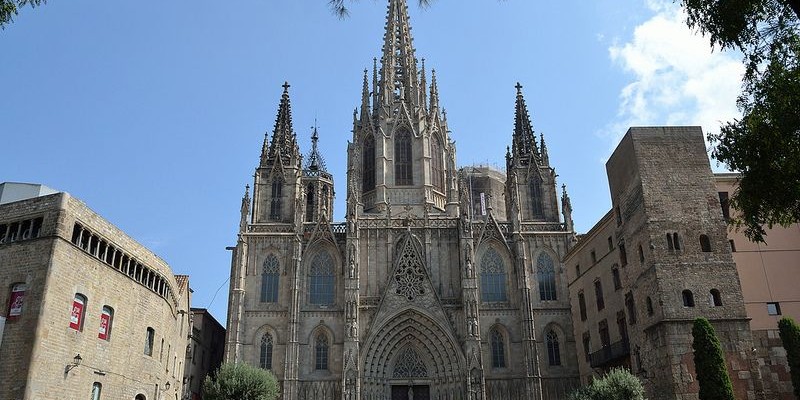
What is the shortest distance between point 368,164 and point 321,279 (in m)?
11.2

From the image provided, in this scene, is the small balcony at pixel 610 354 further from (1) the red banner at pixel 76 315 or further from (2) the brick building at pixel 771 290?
(1) the red banner at pixel 76 315

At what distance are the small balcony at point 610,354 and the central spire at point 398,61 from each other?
85.6ft

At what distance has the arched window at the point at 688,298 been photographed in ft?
80.8

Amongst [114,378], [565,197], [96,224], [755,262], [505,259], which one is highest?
[565,197]

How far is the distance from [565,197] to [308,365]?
21750 mm

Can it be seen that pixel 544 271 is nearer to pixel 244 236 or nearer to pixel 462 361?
pixel 462 361

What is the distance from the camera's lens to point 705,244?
25.4 metres

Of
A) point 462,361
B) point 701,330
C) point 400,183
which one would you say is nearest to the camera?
point 701,330

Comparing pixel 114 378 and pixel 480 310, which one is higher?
pixel 480 310

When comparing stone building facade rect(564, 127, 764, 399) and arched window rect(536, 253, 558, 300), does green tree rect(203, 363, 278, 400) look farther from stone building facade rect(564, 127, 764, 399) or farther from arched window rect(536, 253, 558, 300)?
arched window rect(536, 253, 558, 300)

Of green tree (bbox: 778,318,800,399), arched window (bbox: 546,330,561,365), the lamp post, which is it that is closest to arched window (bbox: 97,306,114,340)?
the lamp post

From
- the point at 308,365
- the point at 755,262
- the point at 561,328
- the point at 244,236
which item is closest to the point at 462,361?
the point at 561,328

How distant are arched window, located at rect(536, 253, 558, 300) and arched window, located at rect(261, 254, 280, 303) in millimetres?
18014

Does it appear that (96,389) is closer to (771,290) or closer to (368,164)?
(771,290)
